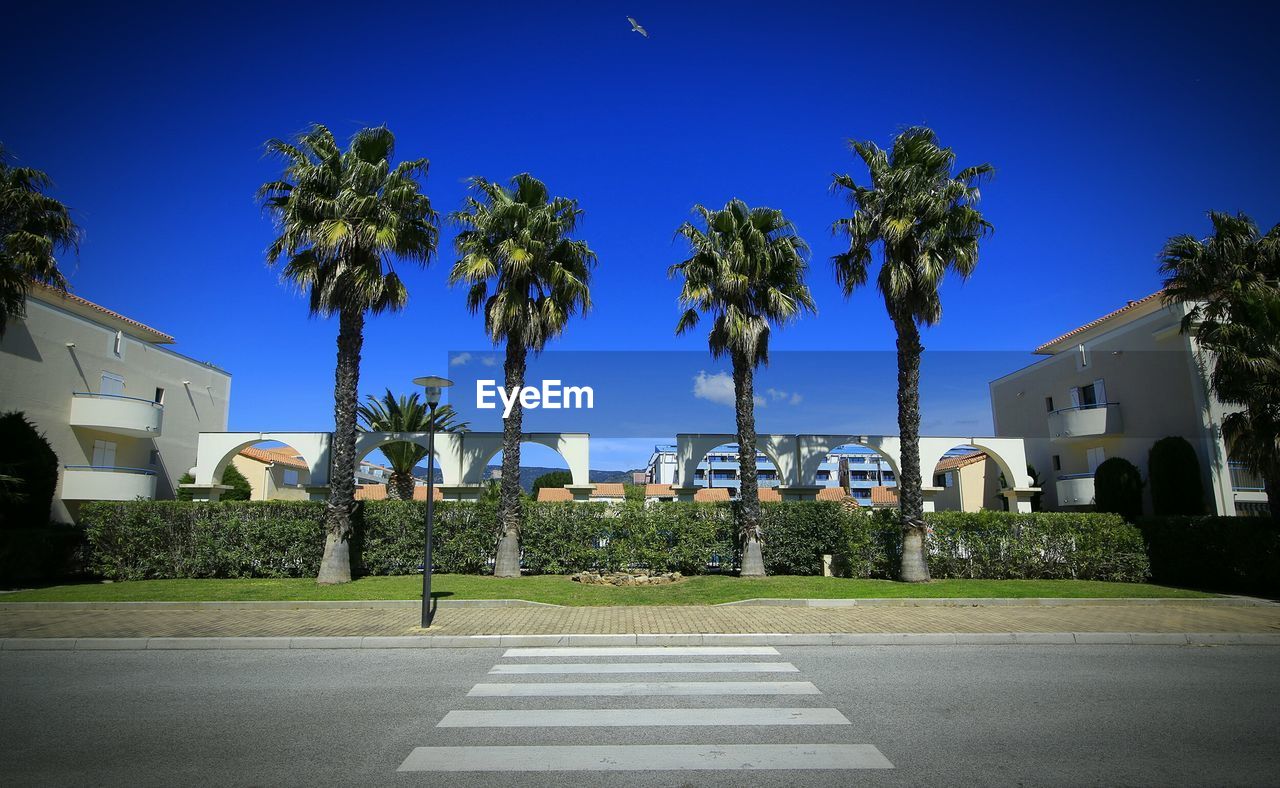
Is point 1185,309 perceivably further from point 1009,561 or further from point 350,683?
point 350,683

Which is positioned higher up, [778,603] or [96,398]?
[96,398]

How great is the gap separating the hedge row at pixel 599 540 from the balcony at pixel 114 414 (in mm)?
9933

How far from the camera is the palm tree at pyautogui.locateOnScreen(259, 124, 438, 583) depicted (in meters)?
16.9

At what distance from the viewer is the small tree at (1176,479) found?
2261cm

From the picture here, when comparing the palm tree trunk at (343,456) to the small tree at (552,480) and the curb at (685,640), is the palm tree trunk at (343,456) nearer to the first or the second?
the curb at (685,640)

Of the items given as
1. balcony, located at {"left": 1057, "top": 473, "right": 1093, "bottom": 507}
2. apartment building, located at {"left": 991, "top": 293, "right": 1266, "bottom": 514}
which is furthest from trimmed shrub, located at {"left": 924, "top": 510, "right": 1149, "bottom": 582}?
balcony, located at {"left": 1057, "top": 473, "right": 1093, "bottom": 507}

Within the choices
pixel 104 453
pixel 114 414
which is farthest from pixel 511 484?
pixel 104 453

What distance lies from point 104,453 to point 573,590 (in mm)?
23719

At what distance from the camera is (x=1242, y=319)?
17.3m

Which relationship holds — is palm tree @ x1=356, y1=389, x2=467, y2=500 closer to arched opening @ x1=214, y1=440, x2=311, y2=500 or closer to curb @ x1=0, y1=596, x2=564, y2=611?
arched opening @ x1=214, y1=440, x2=311, y2=500

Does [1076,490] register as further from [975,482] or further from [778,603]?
[778,603]

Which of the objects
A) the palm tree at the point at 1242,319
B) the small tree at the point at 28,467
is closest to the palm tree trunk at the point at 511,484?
the small tree at the point at 28,467

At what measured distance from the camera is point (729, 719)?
627 cm

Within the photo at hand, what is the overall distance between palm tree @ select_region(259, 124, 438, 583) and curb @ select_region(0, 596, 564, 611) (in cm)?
315
